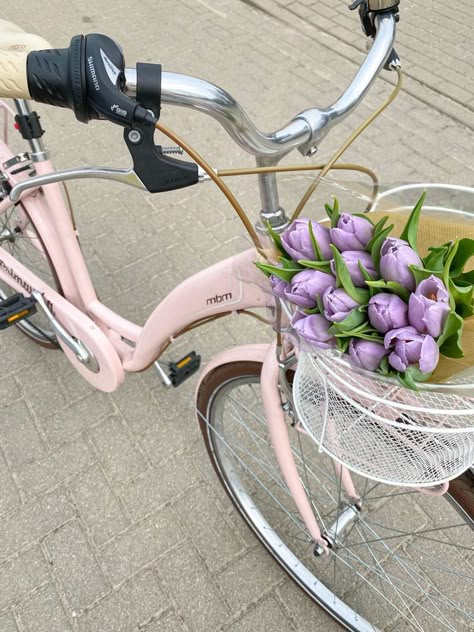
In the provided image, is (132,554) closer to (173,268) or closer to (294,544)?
(294,544)

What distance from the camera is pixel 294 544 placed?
1.96m

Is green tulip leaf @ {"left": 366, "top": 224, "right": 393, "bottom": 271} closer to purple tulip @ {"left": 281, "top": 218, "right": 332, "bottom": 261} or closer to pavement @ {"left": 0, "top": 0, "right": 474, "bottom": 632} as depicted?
purple tulip @ {"left": 281, "top": 218, "right": 332, "bottom": 261}

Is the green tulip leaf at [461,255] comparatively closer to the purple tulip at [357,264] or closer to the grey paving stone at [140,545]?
the purple tulip at [357,264]

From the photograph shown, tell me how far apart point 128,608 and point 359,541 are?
2.63 ft

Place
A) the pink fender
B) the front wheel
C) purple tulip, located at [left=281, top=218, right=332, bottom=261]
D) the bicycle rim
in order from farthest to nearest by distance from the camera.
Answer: the bicycle rim → the front wheel → the pink fender → purple tulip, located at [left=281, top=218, right=332, bottom=261]

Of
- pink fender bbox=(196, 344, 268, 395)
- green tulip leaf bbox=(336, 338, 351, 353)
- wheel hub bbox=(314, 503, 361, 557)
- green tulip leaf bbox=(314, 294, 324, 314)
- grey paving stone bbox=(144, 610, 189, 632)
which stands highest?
green tulip leaf bbox=(314, 294, 324, 314)

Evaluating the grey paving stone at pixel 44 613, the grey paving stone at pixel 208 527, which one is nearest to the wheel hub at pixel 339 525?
the grey paving stone at pixel 208 527

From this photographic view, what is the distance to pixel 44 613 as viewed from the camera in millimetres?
1844

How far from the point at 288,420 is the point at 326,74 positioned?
3.26 metres

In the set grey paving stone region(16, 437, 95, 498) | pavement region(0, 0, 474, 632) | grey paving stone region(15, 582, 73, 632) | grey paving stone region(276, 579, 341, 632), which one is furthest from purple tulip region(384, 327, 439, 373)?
grey paving stone region(16, 437, 95, 498)

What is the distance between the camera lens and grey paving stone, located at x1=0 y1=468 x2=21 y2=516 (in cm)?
209

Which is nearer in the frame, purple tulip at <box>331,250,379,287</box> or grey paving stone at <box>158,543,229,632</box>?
purple tulip at <box>331,250,379,287</box>

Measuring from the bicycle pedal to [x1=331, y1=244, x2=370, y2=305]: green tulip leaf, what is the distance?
1.63 m

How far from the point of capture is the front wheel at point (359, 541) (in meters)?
1.77
